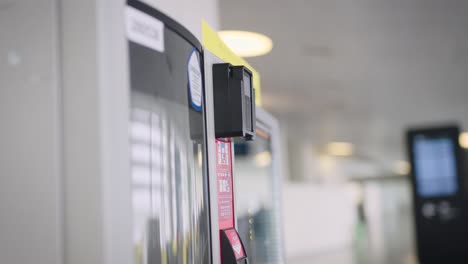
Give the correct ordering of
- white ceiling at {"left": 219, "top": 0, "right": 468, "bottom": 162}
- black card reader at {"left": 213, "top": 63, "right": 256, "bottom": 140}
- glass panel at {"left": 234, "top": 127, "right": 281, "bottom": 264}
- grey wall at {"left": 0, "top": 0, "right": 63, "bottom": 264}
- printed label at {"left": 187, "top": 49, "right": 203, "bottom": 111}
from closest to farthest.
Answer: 1. grey wall at {"left": 0, "top": 0, "right": 63, "bottom": 264}
2. printed label at {"left": 187, "top": 49, "right": 203, "bottom": 111}
3. black card reader at {"left": 213, "top": 63, "right": 256, "bottom": 140}
4. glass panel at {"left": 234, "top": 127, "right": 281, "bottom": 264}
5. white ceiling at {"left": 219, "top": 0, "right": 468, "bottom": 162}

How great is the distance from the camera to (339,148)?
45.4ft

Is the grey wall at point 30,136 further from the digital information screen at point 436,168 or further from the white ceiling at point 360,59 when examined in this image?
the digital information screen at point 436,168

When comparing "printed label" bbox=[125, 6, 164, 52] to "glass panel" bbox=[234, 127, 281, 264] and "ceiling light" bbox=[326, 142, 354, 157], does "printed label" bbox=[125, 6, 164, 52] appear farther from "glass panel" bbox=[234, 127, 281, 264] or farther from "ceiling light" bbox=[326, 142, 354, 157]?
"ceiling light" bbox=[326, 142, 354, 157]

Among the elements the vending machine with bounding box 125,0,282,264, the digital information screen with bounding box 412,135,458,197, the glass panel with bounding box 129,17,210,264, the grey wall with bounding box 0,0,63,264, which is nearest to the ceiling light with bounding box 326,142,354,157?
the digital information screen with bounding box 412,135,458,197

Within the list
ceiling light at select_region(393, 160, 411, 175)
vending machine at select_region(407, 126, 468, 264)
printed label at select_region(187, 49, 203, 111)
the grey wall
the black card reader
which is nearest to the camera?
the grey wall

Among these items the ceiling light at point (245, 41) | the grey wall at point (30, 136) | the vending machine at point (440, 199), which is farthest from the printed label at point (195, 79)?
the vending machine at point (440, 199)

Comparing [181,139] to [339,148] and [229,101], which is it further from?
[339,148]

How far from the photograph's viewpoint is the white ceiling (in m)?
4.30

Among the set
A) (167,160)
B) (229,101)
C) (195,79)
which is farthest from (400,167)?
(167,160)

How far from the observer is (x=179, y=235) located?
1.14 metres

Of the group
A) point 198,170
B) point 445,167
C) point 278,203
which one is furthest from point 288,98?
point 198,170

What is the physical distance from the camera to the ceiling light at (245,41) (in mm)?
3960

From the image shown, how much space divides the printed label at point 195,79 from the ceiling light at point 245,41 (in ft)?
8.78

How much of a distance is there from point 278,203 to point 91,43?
1.39 metres
